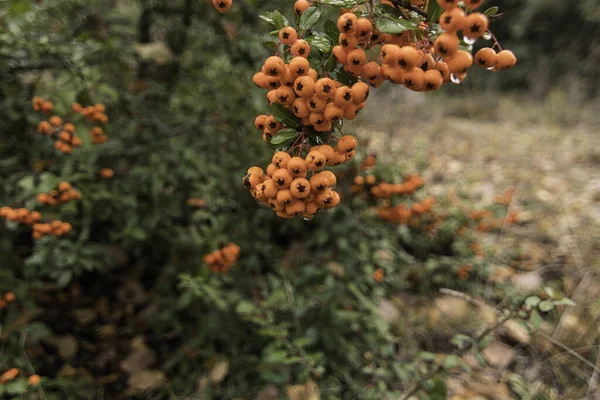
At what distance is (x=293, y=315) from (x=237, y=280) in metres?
0.50

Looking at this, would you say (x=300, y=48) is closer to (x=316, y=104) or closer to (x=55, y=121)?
(x=316, y=104)

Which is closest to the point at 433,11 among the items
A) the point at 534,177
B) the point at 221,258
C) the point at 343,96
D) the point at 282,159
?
the point at 343,96

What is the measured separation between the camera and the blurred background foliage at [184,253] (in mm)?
2035

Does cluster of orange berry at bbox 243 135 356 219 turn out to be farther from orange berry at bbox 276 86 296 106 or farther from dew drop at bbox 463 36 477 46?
dew drop at bbox 463 36 477 46

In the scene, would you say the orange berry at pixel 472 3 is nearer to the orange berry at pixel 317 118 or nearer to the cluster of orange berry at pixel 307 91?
the cluster of orange berry at pixel 307 91

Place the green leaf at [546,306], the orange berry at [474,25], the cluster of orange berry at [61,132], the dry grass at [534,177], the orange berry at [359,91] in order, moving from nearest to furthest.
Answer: the orange berry at [474,25], the orange berry at [359,91], the green leaf at [546,306], the cluster of orange berry at [61,132], the dry grass at [534,177]

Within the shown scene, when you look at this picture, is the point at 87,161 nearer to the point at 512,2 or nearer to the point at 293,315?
the point at 293,315

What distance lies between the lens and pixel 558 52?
344 inches

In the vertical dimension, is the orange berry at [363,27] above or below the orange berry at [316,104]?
above

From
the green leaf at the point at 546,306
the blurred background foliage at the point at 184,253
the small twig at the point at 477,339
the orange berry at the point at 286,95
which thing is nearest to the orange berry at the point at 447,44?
the orange berry at the point at 286,95

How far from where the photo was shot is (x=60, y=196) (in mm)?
1865

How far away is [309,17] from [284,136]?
0.33 meters

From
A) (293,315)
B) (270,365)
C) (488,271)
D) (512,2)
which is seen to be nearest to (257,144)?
(293,315)

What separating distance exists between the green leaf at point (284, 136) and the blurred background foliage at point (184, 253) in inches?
44.7
